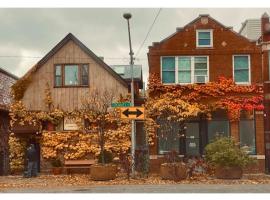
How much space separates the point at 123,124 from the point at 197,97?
169 inches

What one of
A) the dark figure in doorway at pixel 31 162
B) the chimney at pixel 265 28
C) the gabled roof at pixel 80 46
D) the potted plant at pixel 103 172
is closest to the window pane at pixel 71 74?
the gabled roof at pixel 80 46

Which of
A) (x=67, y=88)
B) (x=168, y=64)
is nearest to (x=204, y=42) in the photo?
(x=168, y=64)

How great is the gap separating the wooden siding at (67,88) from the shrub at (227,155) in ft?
22.3

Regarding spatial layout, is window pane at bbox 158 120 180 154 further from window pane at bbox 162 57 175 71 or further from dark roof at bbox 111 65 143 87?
dark roof at bbox 111 65 143 87

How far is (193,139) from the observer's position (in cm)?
2870

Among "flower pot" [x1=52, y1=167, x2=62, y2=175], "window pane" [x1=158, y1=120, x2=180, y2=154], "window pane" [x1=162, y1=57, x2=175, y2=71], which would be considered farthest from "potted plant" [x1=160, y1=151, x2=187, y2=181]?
"window pane" [x1=162, y1=57, x2=175, y2=71]

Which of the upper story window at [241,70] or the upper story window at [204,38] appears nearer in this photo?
the upper story window at [241,70]

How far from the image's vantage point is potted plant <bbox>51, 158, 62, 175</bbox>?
27.5 metres

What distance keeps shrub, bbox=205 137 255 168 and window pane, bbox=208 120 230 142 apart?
394cm

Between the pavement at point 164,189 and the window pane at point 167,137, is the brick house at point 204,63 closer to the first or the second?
the window pane at point 167,137

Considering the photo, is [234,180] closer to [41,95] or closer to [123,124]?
[123,124]

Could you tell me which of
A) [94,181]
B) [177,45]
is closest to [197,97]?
[177,45]

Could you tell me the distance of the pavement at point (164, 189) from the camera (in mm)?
19000

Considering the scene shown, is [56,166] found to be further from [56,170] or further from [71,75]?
[71,75]
